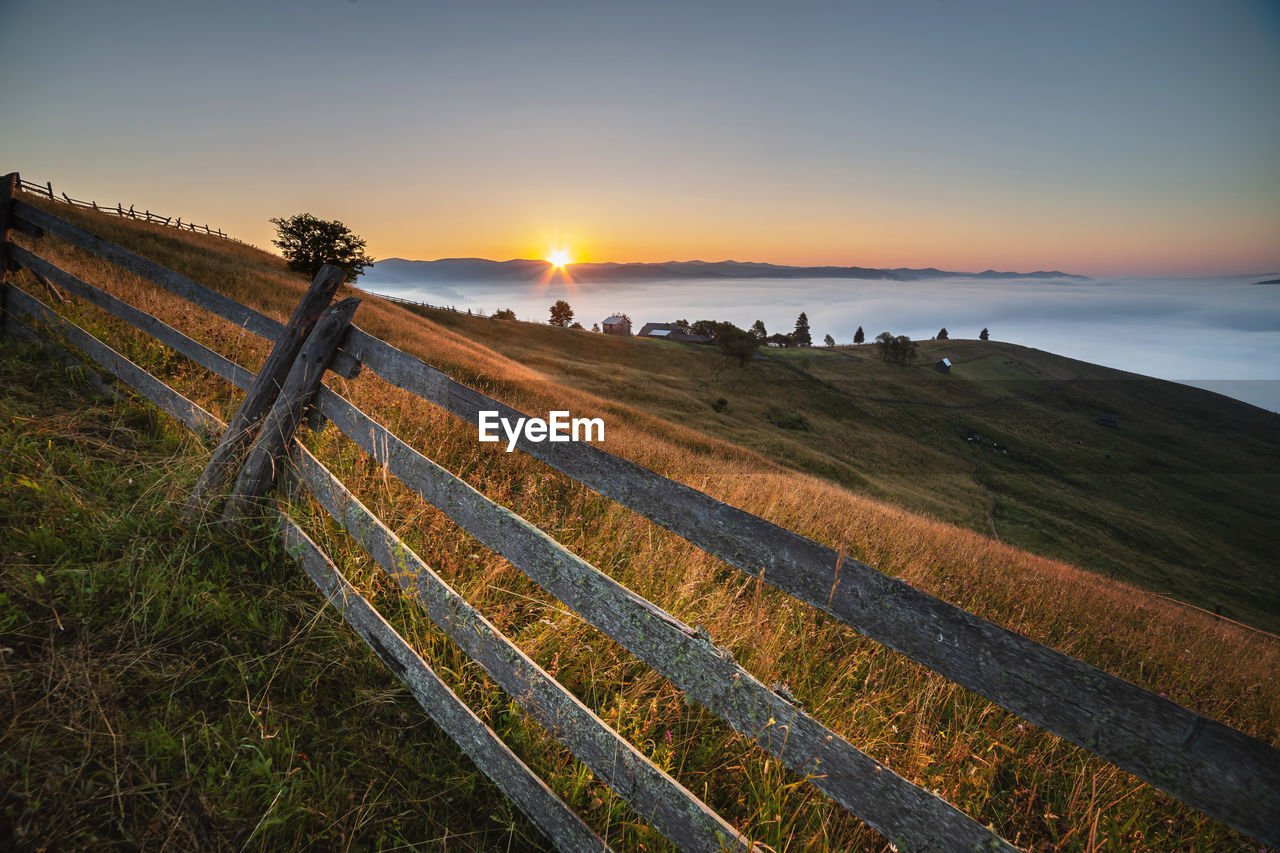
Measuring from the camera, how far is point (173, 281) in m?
4.47

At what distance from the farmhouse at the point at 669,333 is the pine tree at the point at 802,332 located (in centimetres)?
2568

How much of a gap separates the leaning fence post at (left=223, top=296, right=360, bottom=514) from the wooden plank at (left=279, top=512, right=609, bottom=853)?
0.47 meters

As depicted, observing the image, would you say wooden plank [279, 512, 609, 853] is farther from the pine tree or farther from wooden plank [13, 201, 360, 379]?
the pine tree

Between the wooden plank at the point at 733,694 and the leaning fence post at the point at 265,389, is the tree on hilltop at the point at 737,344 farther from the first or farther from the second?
the wooden plank at the point at 733,694

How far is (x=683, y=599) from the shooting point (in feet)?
11.0

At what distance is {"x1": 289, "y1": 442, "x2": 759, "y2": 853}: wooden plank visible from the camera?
1.80 metres

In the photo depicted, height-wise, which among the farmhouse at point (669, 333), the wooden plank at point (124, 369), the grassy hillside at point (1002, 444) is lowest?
the grassy hillside at point (1002, 444)

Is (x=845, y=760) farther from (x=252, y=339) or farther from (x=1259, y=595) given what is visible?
(x=1259, y=595)

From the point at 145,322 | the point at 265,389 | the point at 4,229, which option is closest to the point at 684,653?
the point at 265,389

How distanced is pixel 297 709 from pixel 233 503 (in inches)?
63.9

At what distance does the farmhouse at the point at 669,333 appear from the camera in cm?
9938

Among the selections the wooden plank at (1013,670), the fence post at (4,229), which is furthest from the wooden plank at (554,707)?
the fence post at (4,229)

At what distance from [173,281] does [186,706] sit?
4083 mm

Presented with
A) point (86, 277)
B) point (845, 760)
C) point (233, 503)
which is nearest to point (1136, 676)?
point (845, 760)
